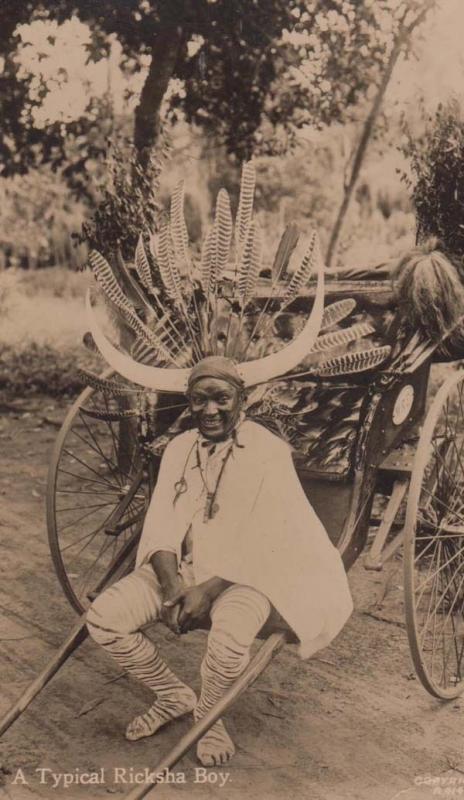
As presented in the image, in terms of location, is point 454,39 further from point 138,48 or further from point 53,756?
A: point 53,756

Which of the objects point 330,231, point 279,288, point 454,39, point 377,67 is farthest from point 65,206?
point 279,288

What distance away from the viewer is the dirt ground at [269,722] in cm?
252

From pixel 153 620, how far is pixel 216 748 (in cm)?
42

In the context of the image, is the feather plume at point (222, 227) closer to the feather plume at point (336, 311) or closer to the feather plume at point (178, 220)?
the feather plume at point (178, 220)

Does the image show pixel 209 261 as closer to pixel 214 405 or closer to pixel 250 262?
pixel 250 262

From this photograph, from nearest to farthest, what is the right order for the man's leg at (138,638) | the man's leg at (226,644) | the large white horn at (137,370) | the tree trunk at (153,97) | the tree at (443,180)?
the man's leg at (226,644) → the man's leg at (138,638) → the large white horn at (137,370) → the tree at (443,180) → the tree trunk at (153,97)

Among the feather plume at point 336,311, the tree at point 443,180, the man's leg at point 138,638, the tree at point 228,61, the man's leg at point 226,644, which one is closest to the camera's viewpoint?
the man's leg at point 226,644

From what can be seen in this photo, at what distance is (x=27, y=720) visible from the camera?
9.28 feet

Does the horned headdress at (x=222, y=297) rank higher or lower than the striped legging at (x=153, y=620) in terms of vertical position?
higher

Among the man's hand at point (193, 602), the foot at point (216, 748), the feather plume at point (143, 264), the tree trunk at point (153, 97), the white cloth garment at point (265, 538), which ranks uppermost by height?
the tree trunk at point (153, 97)

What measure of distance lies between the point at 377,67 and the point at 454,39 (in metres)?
1.49

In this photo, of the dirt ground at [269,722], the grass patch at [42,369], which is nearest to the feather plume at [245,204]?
the dirt ground at [269,722]

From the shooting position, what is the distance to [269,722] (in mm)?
2881

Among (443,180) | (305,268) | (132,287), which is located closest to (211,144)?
(443,180)
